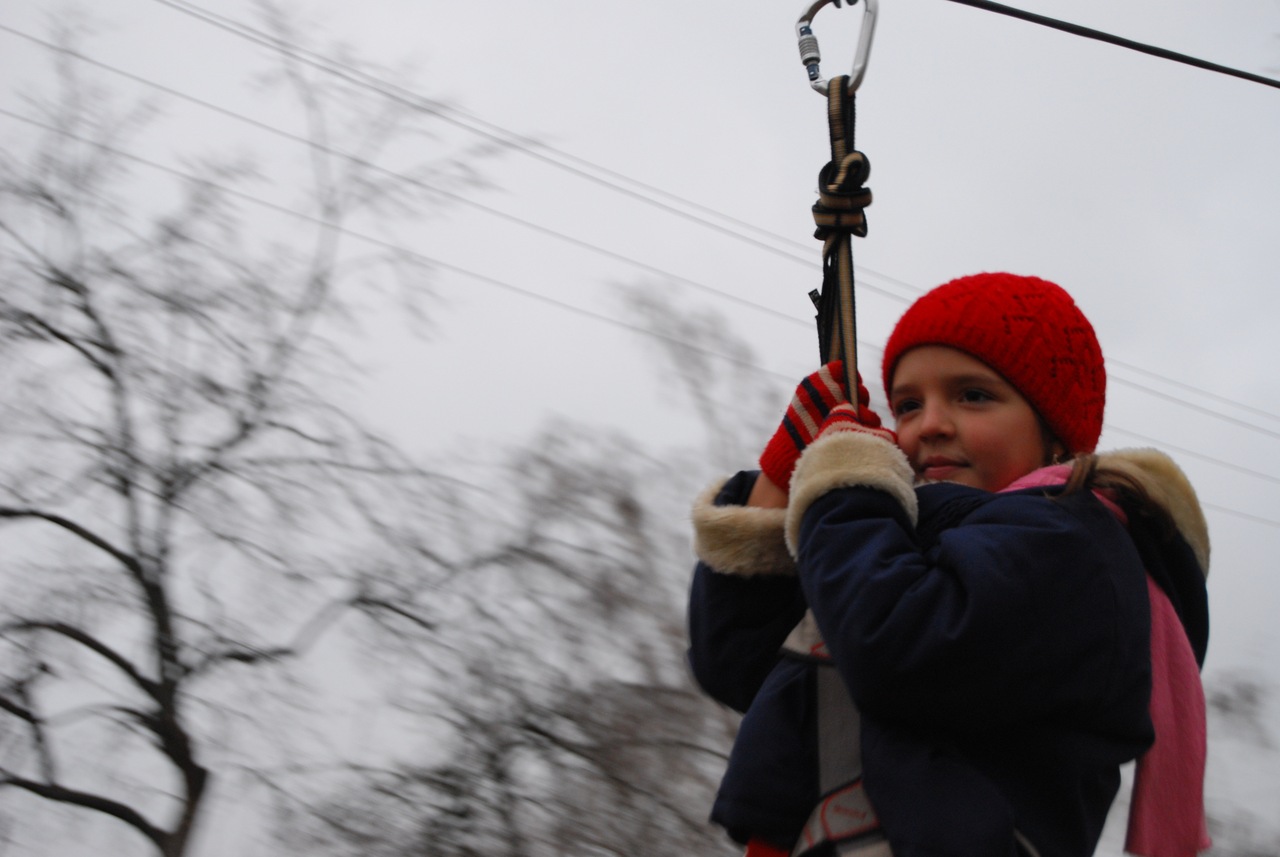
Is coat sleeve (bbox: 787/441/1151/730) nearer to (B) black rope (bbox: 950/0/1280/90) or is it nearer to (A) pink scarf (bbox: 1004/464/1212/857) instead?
(A) pink scarf (bbox: 1004/464/1212/857)

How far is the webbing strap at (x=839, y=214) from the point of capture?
1.56 metres

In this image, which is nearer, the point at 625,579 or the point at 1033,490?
the point at 1033,490

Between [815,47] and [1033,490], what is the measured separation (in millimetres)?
862

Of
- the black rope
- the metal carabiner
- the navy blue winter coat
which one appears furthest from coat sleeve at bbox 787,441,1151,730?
the black rope

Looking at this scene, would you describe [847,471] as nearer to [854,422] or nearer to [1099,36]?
[854,422]

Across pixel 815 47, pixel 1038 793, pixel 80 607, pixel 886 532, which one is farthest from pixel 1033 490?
pixel 80 607

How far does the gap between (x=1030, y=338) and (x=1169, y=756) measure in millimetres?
515

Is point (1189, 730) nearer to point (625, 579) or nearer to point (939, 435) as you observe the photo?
point (939, 435)

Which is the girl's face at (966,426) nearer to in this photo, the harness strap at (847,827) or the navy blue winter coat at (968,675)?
the navy blue winter coat at (968,675)

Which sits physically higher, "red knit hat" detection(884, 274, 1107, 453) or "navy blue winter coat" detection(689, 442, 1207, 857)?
"red knit hat" detection(884, 274, 1107, 453)

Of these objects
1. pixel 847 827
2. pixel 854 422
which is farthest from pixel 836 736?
pixel 854 422

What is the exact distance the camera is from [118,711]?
7.20 meters

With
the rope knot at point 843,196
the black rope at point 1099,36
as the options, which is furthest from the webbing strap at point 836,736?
the black rope at point 1099,36

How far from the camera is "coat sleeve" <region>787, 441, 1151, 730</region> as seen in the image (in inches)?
44.0
